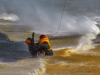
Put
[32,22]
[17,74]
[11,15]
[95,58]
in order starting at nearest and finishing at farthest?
[17,74] < [95,58] < [32,22] < [11,15]

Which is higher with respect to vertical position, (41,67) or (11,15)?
(11,15)

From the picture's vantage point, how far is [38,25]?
20625 millimetres

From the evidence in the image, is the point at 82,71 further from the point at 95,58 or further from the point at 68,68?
the point at 95,58

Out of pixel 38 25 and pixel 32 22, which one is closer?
pixel 38 25

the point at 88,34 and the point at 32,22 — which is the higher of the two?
the point at 32,22

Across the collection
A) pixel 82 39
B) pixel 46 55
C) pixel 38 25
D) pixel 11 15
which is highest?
pixel 11 15

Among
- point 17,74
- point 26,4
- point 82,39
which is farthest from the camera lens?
point 26,4

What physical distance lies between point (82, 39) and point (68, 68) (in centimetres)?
546

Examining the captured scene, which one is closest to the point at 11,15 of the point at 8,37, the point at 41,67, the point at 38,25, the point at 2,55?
the point at 38,25

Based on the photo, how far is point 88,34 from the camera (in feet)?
57.2

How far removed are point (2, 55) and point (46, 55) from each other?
71.4 inches

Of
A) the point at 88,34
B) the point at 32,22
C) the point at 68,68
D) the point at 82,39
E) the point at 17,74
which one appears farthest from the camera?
the point at 32,22

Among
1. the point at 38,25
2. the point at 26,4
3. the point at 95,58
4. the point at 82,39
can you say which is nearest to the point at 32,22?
A: the point at 38,25

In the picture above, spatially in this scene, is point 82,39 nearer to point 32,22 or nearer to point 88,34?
point 88,34
